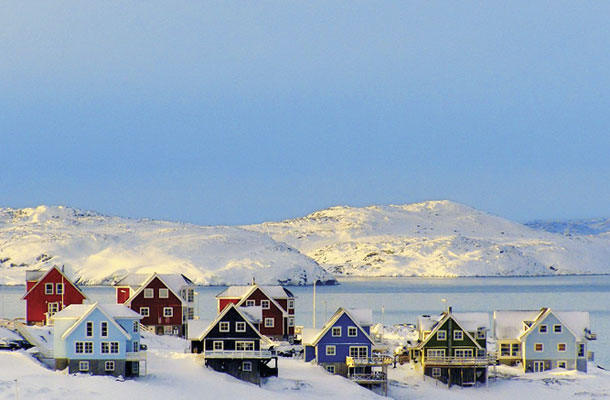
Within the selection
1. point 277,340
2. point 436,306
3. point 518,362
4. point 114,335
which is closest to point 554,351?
point 518,362

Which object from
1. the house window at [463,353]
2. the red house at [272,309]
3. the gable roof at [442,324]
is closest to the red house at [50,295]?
the red house at [272,309]

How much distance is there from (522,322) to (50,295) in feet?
117

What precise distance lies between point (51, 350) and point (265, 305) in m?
24.2

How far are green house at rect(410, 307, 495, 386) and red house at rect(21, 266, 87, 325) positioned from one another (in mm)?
27921

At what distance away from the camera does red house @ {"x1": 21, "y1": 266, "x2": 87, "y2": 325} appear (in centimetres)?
9588

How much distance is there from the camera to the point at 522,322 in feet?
280

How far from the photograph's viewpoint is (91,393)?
65.6 m

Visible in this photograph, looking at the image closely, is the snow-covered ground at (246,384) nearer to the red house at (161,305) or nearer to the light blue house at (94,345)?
the light blue house at (94,345)

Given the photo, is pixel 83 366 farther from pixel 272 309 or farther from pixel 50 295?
pixel 272 309

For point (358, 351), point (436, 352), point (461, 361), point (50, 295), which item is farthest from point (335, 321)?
point (50, 295)

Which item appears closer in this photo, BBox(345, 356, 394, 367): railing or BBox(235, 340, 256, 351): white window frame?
BBox(235, 340, 256, 351): white window frame

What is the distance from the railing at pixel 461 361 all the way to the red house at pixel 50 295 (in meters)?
29.6

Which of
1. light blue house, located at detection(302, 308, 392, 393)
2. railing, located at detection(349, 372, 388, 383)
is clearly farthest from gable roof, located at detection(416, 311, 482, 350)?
railing, located at detection(349, 372, 388, 383)

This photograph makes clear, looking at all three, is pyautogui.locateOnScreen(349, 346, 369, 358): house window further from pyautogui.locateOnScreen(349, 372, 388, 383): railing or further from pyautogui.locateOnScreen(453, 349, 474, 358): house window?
pyautogui.locateOnScreen(453, 349, 474, 358): house window
